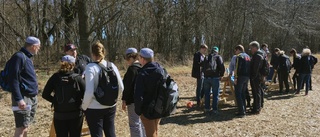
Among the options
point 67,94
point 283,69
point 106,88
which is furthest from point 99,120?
point 283,69

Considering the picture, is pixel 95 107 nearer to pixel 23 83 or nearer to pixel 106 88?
pixel 106 88

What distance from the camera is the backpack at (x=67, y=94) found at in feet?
14.0

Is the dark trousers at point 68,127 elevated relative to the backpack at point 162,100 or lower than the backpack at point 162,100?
lower

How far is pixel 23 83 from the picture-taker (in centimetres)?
440

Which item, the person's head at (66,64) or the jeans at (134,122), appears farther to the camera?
the jeans at (134,122)

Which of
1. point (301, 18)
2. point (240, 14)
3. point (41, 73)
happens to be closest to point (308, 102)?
point (41, 73)

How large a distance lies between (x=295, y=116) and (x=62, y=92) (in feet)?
20.1

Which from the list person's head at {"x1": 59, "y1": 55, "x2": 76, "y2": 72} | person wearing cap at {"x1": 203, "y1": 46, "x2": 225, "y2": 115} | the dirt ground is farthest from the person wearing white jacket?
person wearing cap at {"x1": 203, "y1": 46, "x2": 225, "y2": 115}

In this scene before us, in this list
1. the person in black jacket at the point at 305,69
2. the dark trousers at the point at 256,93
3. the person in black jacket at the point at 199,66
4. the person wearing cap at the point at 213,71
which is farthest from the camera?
the person in black jacket at the point at 305,69

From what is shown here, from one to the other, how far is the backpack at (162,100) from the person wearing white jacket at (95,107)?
54 centimetres

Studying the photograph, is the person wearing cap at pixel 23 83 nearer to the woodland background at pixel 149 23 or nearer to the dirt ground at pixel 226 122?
the dirt ground at pixel 226 122

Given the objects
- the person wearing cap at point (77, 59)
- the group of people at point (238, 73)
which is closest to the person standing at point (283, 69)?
the group of people at point (238, 73)

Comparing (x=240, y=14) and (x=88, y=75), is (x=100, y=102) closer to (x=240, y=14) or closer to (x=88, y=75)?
(x=88, y=75)

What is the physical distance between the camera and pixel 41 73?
43.9ft
